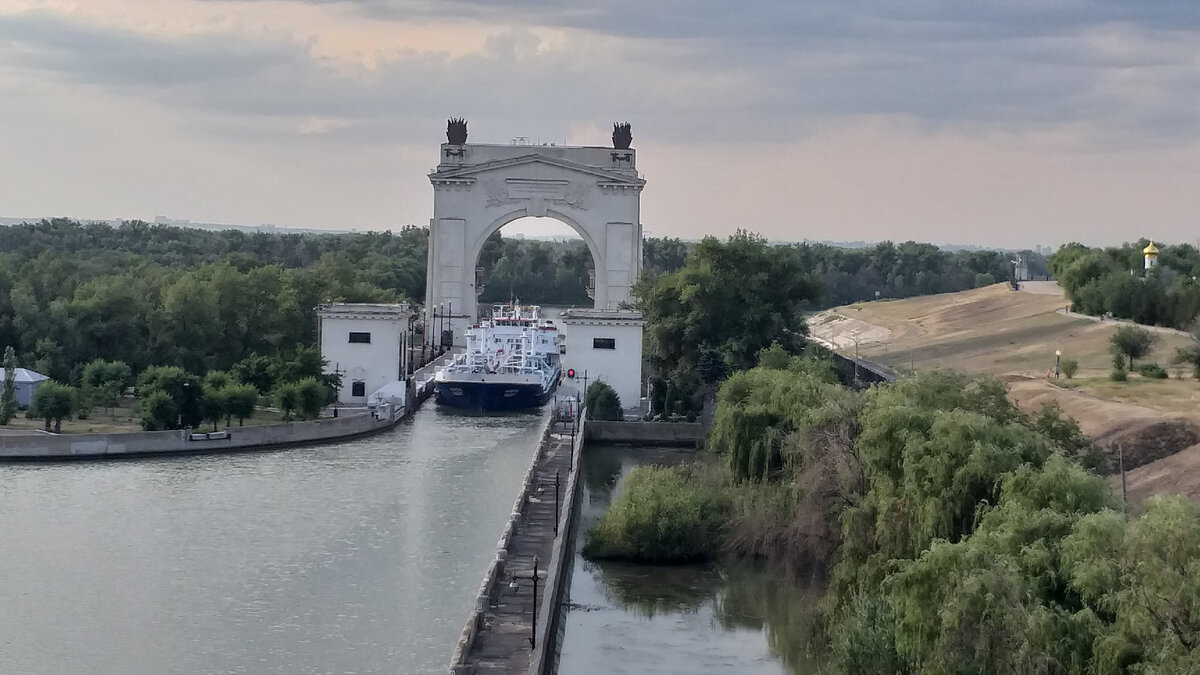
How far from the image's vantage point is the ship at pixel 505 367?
3781 centimetres

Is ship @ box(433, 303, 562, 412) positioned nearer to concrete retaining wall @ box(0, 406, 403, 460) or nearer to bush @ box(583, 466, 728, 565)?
concrete retaining wall @ box(0, 406, 403, 460)

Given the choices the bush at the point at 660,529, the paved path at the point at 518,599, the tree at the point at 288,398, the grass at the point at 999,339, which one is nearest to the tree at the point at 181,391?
the tree at the point at 288,398

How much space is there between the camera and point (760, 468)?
22469mm

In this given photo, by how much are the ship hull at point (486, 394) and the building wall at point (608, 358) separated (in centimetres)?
141

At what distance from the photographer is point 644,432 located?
34250mm

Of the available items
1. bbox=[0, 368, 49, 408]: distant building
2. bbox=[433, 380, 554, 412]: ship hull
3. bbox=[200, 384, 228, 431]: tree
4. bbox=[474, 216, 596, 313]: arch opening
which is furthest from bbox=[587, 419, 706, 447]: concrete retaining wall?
bbox=[474, 216, 596, 313]: arch opening

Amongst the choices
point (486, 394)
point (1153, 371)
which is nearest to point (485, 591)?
point (1153, 371)

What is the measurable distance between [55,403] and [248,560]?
11051 millimetres

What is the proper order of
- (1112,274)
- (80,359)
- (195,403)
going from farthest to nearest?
(1112,274) < (80,359) < (195,403)

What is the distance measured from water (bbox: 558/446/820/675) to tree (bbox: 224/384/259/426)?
11.4 metres

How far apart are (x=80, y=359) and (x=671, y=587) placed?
855 inches

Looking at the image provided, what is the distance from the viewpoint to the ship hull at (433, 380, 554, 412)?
1485 inches

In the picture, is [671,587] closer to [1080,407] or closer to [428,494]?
[428,494]

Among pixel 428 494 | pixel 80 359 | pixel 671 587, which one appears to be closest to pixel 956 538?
pixel 671 587
